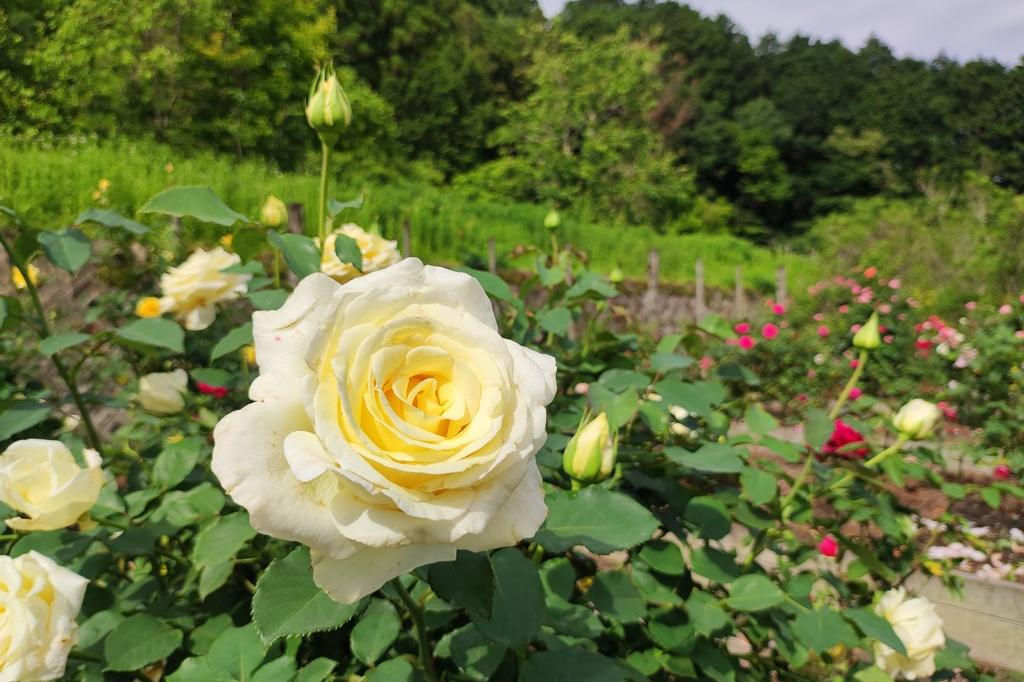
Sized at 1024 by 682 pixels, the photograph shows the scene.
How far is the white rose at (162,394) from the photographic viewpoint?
2.40 feet

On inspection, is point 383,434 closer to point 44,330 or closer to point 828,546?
point 44,330

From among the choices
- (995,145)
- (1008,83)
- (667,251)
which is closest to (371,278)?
(667,251)

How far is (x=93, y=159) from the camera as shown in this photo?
5.81 feet

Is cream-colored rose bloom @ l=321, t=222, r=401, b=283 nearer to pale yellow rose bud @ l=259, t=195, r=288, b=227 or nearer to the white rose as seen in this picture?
pale yellow rose bud @ l=259, t=195, r=288, b=227

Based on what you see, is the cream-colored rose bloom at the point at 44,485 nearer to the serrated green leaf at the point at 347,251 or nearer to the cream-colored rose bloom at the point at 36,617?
the cream-colored rose bloom at the point at 36,617

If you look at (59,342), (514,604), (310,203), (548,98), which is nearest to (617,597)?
(514,604)

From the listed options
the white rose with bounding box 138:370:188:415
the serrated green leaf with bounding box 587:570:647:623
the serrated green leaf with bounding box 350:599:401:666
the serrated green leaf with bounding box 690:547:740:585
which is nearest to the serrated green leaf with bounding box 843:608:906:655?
the serrated green leaf with bounding box 690:547:740:585

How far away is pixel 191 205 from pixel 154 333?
144mm

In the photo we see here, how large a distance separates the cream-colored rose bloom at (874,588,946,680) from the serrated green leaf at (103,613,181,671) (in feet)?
2.53

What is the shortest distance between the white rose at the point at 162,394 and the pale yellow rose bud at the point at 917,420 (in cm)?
88

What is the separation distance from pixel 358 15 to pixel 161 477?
12192 millimetres

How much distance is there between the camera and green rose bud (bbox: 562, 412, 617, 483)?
0.43m

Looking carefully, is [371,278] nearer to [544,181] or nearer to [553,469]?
[553,469]

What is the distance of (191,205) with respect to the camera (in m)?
0.52
